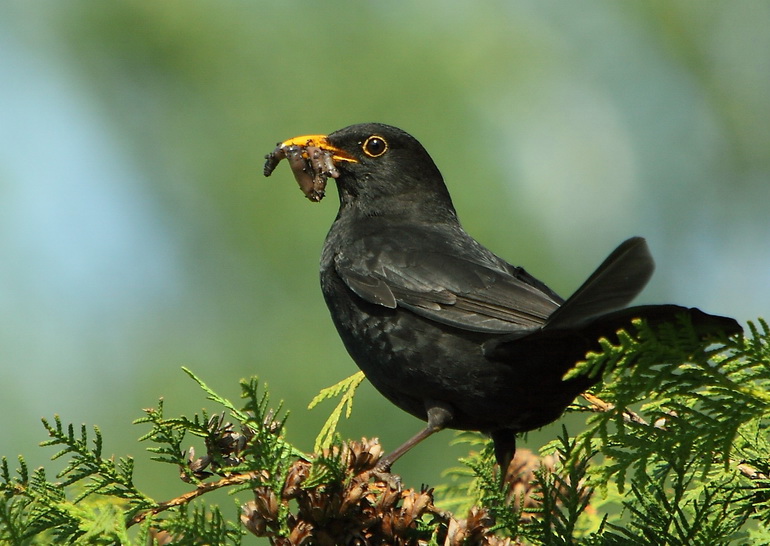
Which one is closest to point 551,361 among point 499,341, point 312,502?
point 499,341

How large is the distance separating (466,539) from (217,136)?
8585 millimetres

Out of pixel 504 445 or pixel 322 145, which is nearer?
pixel 504 445

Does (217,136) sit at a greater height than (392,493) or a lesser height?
greater

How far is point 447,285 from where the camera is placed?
396 cm

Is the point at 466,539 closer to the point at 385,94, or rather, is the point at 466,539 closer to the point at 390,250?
the point at 390,250

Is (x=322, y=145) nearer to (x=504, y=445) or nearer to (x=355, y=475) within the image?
(x=504, y=445)

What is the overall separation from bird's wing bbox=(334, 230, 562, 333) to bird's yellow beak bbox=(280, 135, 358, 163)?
62cm

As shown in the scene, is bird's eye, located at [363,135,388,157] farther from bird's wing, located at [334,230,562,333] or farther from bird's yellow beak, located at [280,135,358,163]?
bird's wing, located at [334,230,562,333]

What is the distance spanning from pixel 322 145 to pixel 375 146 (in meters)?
0.29

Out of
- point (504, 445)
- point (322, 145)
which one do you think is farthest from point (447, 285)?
point (322, 145)

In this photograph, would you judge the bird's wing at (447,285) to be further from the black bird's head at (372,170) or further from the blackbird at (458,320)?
the black bird's head at (372,170)

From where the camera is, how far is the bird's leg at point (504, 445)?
3.92 metres

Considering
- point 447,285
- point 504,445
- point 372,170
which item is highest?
point 372,170

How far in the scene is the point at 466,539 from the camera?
8.96ft
